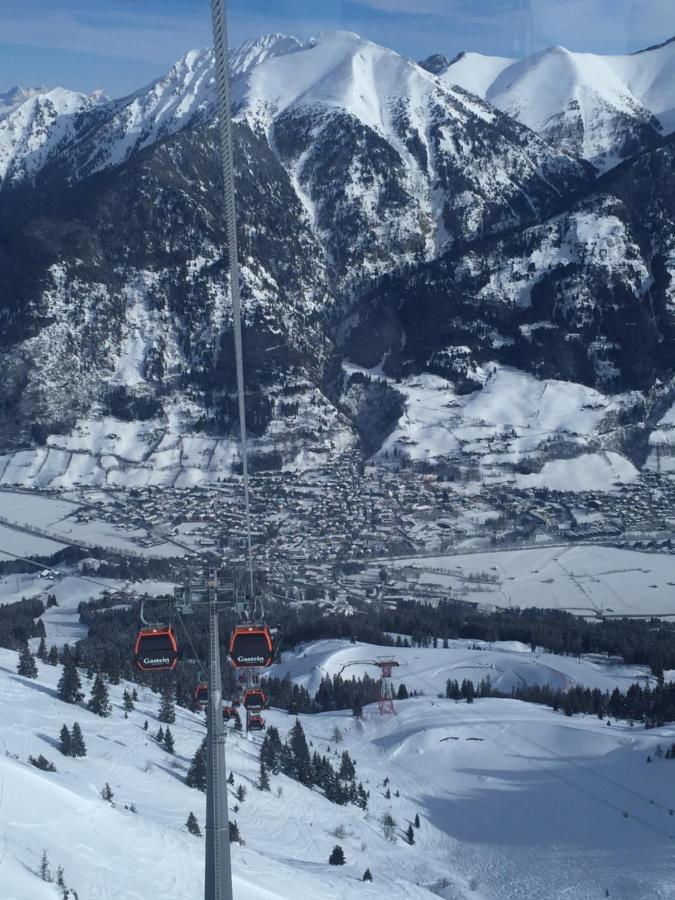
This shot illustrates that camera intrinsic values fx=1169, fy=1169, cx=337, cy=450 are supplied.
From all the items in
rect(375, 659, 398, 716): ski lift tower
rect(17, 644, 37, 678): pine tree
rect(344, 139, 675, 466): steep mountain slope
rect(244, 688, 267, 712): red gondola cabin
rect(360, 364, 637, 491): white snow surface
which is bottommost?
rect(375, 659, 398, 716): ski lift tower

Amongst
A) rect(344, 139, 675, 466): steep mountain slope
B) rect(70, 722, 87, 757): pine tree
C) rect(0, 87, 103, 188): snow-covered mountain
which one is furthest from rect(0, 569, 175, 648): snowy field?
rect(0, 87, 103, 188): snow-covered mountain

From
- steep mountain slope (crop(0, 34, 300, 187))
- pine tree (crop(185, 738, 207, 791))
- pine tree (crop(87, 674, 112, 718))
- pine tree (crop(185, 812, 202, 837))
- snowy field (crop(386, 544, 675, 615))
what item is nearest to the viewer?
pine tree (crop(185, 812, 202, 837))

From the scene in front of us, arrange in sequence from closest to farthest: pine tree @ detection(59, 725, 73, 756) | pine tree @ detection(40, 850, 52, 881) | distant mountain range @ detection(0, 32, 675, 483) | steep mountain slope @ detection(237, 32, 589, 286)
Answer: pine tree @ detection(40, 850, 52, 881), pine tree @ detection(59, 725, 73, 756), distant mountain range @ detection(0, 32, 675, 483), steep mountain slope @ detection(237, 32, 589, 286)

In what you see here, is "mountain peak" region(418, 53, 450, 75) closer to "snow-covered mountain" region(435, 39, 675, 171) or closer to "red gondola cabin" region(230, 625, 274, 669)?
"snow-covered mountain" region(435, 39, 675, 171)

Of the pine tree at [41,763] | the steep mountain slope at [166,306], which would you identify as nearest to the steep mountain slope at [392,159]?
the steep mountain slope at [166,306]

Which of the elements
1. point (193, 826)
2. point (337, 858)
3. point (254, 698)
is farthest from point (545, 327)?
point (254, 698)

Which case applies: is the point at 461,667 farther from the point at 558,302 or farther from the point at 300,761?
the point at 558,302
